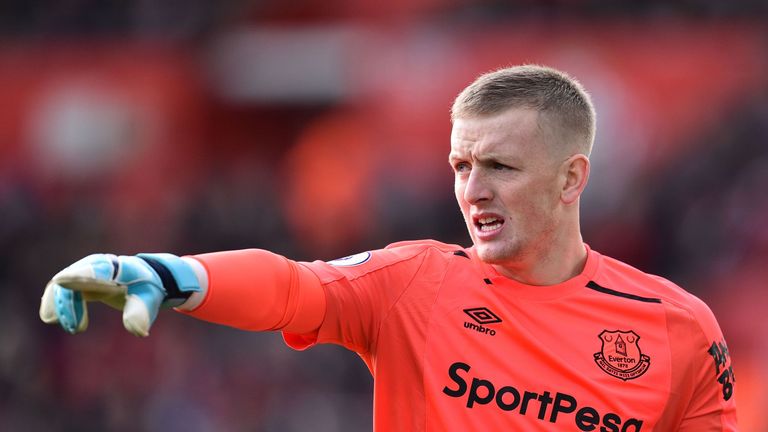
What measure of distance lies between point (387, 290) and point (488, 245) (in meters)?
0.35

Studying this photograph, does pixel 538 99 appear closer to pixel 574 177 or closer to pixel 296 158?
pixel 574 177

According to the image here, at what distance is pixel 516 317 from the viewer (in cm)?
346

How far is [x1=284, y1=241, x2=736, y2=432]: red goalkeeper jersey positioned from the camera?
3291mm

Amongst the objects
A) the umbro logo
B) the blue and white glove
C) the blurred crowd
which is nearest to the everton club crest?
the umbro logo

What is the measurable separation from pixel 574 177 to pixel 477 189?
40cm

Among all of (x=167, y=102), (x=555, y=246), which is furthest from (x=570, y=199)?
(x=167, y=102)

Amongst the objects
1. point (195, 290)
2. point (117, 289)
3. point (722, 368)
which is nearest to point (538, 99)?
point (722, 368)

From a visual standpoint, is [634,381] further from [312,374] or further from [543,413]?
[312,374]

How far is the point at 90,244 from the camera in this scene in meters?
13.1

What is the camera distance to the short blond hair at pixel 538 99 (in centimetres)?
342

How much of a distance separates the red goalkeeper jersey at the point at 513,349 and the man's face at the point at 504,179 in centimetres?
17

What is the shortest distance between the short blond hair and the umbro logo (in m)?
0.61

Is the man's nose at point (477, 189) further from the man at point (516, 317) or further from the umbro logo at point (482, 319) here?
the umbro logo at point (482, 319)

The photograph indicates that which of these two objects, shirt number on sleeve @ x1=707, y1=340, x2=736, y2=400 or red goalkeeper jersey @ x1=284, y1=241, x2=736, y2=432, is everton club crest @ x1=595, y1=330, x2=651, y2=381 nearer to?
red goalkeeper jersey @ x1=284, y1=241, x2=736, y2=432
